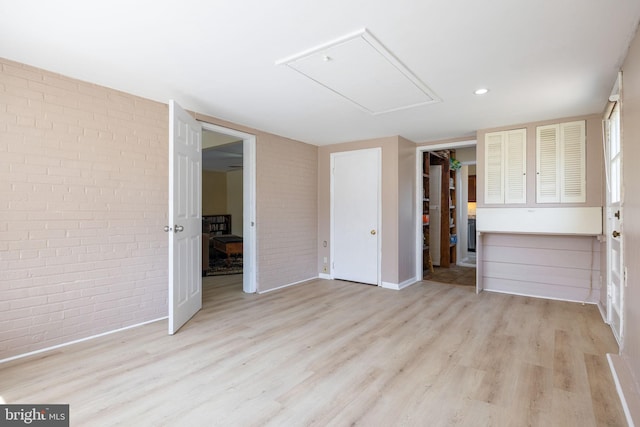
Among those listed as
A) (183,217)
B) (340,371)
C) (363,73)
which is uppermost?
(363,73)

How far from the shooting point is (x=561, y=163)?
3.75 metres

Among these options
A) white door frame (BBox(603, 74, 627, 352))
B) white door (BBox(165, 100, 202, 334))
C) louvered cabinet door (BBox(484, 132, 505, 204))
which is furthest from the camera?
louvered cabinet door (BBox(484, 132, 505, 204))

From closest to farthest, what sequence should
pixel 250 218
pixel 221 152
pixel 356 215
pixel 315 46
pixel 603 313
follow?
pixel 315 46, pixel 603 313, pixel 250 218, pixel 356 215, pixel 221 152

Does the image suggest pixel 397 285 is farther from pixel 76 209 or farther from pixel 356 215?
pixel 76 209

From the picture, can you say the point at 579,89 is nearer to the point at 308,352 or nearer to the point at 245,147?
the point at 308,352

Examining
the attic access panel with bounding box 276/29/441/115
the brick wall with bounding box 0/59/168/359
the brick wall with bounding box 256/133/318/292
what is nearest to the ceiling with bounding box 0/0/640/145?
the attic access panel with bounding box 276/29/441/115

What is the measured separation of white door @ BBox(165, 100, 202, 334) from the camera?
112 inches

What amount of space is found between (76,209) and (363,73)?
104 inches

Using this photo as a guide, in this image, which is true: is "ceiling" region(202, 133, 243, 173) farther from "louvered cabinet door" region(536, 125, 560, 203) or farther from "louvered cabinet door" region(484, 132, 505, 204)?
"louvered cabinet door" region(536, 125, 560, 203)

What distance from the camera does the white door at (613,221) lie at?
9.07 ft

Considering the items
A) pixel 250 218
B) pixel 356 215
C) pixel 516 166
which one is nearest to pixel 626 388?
pixel 516 166

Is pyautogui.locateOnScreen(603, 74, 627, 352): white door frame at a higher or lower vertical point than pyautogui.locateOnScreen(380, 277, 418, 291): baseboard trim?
higher

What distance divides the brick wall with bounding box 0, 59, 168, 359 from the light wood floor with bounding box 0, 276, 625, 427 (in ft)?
0.93

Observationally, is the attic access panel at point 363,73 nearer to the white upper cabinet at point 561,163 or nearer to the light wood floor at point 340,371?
the white upper cabinet at point 561,163
